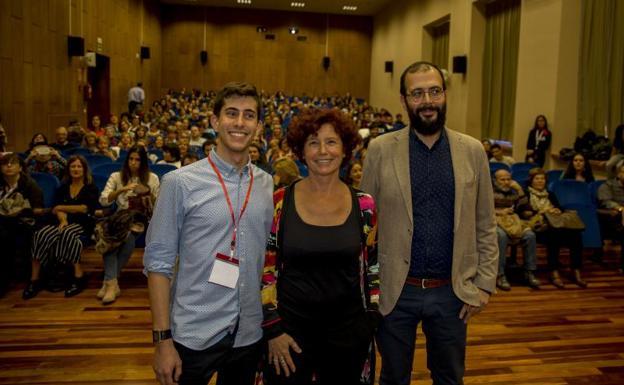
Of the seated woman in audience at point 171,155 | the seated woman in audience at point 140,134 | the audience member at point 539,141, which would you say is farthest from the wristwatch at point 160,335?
the seated woman in audience at point 140,134

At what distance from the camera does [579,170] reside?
6828 mm

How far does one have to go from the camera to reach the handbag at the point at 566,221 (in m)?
5.12

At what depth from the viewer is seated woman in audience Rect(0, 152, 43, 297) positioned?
4664mm

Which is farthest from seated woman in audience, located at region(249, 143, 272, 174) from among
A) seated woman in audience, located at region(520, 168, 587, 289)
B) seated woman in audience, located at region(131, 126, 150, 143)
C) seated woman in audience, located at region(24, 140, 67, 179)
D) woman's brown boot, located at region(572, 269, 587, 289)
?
seated woman in audience, located at region(131, 126, 150, 143)

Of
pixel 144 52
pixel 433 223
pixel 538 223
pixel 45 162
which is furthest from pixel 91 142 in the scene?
pixel 144 52

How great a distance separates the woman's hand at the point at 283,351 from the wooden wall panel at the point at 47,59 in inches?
373

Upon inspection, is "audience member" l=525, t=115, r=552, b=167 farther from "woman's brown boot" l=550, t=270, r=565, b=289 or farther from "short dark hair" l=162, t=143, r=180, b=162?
"short dark hair" l=162, t=143, r=180, b=162

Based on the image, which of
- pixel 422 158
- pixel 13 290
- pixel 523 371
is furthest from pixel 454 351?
pixel 13 290

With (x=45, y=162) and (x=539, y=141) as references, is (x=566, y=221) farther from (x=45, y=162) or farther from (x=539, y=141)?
(x=45, y=162)

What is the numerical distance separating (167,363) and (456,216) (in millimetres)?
1114

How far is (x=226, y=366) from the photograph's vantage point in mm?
1793

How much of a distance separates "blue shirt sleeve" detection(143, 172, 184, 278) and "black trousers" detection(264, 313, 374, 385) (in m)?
0.42

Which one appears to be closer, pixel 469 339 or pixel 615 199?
pixel 469 339

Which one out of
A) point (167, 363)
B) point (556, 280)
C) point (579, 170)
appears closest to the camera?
point (167, 363)
